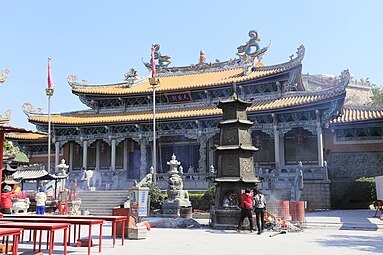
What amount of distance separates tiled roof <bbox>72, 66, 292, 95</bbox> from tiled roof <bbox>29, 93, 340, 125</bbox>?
1.65 metres

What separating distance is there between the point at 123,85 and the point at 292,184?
56.8ft

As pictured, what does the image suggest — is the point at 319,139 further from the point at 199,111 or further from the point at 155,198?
the point at 155,198

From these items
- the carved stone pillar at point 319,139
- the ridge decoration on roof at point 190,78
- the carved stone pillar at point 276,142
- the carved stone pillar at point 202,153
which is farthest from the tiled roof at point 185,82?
the carved stone pillar at point 319,139

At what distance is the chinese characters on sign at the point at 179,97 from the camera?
27.8 meters

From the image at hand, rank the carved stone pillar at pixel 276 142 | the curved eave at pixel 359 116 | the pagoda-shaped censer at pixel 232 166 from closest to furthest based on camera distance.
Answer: the pagoda-shaped censer at pixel 232 166, the curved eave at pixel 359 116, the carved stone pillar at pixel 276 142

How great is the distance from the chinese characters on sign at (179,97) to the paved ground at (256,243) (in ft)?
54.1

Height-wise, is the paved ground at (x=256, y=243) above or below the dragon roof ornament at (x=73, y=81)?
below

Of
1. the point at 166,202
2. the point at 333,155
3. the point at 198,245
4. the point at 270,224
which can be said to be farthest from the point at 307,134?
the point at 198,245

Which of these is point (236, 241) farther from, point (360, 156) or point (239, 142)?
point (360, 156)

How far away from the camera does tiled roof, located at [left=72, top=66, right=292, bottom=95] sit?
26570 millimetres

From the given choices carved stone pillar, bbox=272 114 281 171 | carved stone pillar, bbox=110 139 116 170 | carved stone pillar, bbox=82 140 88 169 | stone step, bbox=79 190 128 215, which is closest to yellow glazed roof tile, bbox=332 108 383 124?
carved stone pillar, bbox=272 114 281 171

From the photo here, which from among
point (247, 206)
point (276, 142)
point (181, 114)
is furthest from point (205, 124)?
point (247, 206)

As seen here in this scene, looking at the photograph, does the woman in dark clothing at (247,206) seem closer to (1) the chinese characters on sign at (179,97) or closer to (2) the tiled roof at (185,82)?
(2) the tiled roof at (185,82)

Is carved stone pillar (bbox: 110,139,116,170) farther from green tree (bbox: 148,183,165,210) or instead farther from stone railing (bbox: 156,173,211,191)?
green tree (bbox: 148,183,165,210)
